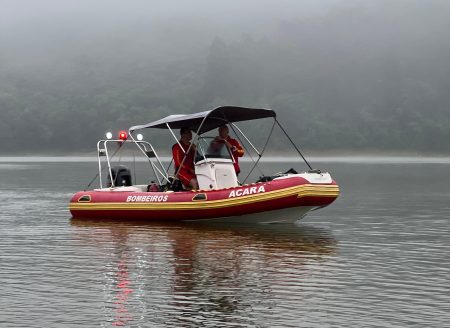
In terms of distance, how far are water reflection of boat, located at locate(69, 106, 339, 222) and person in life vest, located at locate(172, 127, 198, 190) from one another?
0.11 metres

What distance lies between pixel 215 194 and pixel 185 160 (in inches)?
84.9

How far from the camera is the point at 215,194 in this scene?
2016 centimetres

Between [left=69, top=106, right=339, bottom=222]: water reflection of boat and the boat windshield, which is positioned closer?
[left=69, top=106, right=339, bottom=222]: water reflection of boat

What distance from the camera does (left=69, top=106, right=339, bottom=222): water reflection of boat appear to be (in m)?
19.4

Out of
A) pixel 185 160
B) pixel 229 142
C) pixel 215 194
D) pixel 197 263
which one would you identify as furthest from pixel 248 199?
pixel 197 263

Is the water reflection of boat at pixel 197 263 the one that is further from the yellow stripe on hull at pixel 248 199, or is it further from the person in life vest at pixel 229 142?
the person in life vest at pixel 229 142

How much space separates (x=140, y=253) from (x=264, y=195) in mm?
4563

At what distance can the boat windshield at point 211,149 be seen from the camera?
21.2m

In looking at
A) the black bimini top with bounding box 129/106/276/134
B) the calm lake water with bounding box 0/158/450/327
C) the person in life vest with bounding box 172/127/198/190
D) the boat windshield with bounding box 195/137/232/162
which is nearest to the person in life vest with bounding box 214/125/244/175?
the boat windshield with bounding box 195/137/232/162

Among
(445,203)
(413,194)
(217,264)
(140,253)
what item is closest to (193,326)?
(217,264)

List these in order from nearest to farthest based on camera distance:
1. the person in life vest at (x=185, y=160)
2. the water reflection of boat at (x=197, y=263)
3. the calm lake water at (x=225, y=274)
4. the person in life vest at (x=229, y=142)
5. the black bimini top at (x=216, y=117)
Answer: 1. the calm lake water at (x=225, y=274)
2. the water reflection of boat at (x=197, y=263)
3. the black bimini top at (x=216, y=117)
4. the person in life vest at (x=229, y=142)
5. the person in life vest at (x=185, y=160)

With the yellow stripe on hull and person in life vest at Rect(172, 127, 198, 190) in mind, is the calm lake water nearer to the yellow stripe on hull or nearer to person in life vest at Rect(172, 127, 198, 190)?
the yellow stripe on hull

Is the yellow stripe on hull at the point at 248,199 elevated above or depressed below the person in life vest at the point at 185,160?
below

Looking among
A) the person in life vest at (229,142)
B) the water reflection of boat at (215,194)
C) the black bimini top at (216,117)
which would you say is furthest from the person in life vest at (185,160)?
the person in life vest at (229,142)
